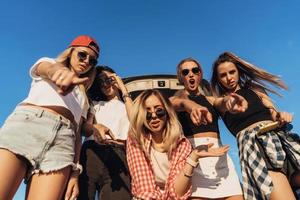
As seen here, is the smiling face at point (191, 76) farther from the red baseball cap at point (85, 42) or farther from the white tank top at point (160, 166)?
the red baseball cap at point (85, 42)

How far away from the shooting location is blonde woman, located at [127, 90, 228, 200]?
11.5ft

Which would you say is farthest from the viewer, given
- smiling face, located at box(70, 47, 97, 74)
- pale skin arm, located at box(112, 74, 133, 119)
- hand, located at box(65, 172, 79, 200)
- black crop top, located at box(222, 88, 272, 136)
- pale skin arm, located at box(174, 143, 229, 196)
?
pale skin arm, located at box(112, 74, 133, 119)

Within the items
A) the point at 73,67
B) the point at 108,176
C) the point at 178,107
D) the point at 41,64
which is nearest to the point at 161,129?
the point at 178,107

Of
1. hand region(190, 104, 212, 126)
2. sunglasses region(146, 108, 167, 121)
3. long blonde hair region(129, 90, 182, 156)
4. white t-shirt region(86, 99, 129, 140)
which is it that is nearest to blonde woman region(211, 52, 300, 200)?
hand region(190, 104, 212, 126)

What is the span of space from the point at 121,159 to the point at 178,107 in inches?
37.7

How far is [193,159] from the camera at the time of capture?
140 inches

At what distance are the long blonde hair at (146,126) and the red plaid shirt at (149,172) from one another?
2.4 inches

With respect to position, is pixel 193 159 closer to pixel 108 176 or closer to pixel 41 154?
pixel 108 176

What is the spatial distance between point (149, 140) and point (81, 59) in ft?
3.80

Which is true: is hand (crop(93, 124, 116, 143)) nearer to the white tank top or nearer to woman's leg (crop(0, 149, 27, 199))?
the white tank top

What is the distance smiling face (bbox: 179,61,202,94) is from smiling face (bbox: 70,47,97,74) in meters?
1.36

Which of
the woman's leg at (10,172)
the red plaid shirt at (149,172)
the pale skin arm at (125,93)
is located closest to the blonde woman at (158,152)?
A: the red plaid shirt at (149,172)

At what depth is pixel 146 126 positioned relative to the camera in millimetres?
3875

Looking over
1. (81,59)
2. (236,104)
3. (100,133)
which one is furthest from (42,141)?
(236,104)
